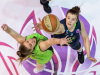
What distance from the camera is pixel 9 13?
1149 millimetres

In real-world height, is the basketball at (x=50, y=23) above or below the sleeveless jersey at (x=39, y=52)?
above

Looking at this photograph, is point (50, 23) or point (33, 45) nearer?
point (50, 23)

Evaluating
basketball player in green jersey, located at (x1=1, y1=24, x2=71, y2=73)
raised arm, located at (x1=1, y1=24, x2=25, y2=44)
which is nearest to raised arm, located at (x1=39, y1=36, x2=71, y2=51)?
basketball player in green jersey, located at (x1=1, y1=24, x2=71, y2=73)

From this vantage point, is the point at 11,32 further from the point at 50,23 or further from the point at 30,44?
the point at 50,23

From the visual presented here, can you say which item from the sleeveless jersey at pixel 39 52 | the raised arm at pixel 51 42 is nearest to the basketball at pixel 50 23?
the raised arm at pixel 51 42

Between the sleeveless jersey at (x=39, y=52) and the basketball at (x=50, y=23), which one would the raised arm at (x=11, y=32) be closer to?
the sleeveless jersey at (x=39, y=52)

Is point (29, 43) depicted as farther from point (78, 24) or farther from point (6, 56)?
point (6, 56)

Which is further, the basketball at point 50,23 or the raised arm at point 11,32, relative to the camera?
the raised arm at point 11,32

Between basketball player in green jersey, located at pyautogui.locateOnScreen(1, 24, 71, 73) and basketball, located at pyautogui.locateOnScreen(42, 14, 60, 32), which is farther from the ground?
basketball, located at pyautogui.locateOnScreen(42, 14, 60, 32)

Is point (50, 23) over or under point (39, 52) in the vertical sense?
over

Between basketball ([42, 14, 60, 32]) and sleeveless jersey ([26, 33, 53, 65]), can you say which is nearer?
basketball ([42, 14, 60, 32])

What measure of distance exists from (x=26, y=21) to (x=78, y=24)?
639 millimetres

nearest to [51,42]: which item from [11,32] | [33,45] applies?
[33,45]

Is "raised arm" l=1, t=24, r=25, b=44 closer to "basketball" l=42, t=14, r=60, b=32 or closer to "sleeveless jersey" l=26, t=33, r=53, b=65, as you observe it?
"sleeveless jersey" l=26, t=33, r=53, b=65
